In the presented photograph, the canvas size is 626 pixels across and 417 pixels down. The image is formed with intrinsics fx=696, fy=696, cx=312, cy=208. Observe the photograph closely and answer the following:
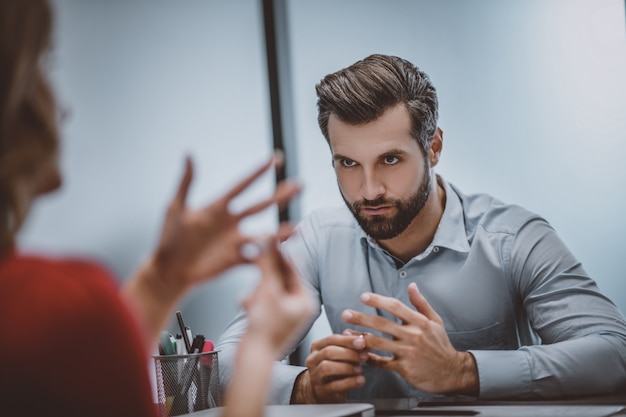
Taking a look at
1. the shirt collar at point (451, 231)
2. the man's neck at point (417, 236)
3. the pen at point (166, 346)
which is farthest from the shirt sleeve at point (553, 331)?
the pen at point (166, 346)

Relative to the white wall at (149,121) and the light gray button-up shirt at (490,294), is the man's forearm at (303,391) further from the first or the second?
the white wall at (149,121)

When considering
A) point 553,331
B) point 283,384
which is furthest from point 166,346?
point 553,331

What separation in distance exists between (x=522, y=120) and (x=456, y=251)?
25.0 inches

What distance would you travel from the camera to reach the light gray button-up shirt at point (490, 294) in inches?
57.0

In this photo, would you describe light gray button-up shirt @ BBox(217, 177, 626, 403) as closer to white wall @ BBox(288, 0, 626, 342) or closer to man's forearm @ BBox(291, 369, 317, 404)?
man's forearm @ BBox(291, 369, 317, 404)

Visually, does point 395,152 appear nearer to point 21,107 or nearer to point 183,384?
point 183,384

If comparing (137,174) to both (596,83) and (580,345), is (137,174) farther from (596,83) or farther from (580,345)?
(596,83)

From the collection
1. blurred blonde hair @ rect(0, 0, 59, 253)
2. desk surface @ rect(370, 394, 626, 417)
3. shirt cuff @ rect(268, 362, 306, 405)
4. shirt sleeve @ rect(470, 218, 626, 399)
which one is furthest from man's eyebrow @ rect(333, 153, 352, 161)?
blurred blonde hair @ rect(0, 0, 59, 253)

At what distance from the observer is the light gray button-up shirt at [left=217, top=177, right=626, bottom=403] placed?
1.45 metres

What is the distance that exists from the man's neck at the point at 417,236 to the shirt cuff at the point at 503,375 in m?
0.52

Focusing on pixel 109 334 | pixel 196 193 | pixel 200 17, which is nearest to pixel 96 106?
pixel 196 193

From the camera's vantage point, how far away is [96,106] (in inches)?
69.9

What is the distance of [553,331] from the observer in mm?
1603

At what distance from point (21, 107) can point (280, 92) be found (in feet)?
6.98
